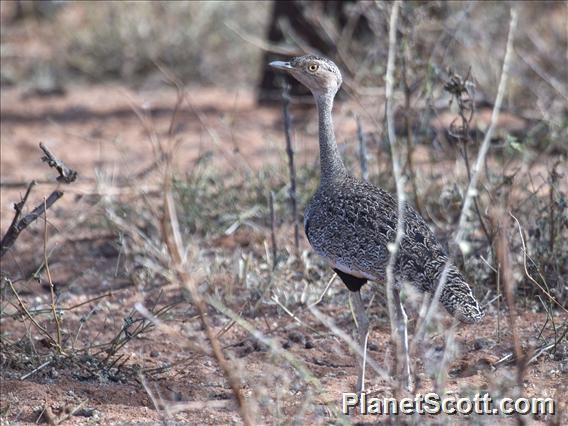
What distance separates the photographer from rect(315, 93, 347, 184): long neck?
468 cm

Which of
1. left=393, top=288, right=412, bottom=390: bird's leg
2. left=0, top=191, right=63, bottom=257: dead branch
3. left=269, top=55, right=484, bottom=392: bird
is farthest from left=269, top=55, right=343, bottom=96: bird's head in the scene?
left=0, top=191, right=63, bottom=257: dead branch

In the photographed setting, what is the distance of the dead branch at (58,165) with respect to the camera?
4180 mm

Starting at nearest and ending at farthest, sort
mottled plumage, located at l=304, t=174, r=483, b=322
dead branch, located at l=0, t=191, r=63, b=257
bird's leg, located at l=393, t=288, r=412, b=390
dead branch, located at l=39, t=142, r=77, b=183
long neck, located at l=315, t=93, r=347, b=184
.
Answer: mottled plumage, located at l=304, t=174, r=483, b=322
dead branch, located at l=39, t=142, r=77, b=183
bird's leg, located at l=393, t=288, r=412, b=390
dead branch, located at l=0, t=191, r=63, b=257
long neck, located at l=315, t=93, r=347, b=184

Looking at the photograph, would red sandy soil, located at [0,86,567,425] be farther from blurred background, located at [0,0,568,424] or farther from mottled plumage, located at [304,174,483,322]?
mottled plumage, located at [304,174,483,322]

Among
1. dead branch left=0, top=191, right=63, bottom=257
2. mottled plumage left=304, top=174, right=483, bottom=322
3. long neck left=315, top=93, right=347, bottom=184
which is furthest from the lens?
long neck left=315, top=93, right=347, bottom=184

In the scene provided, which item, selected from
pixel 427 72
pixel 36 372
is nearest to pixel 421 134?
pixel 427 72

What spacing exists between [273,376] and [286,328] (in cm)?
75

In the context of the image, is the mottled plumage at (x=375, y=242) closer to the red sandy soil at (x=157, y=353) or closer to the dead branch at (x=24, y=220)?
the red sandy soil at (x=157, y=353)

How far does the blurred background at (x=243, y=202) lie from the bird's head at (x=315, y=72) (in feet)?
1.81

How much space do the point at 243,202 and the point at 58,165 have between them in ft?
6.82

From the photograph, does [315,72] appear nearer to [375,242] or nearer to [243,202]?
[375,242]

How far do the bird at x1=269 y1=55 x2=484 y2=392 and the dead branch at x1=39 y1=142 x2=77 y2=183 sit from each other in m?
1.05

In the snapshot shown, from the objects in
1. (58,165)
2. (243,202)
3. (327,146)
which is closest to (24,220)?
(58,165)

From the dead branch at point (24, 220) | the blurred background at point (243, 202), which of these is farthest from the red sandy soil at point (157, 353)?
the dead branch at point (24, 220)
